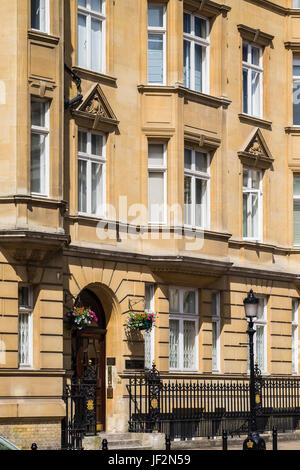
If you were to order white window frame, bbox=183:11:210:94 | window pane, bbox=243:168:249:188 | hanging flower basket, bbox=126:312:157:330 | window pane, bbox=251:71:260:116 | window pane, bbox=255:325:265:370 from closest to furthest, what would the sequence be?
hanging flower basket, bbox=126:312:157:330
white window frame, bbox=183:11:210:94
window pane, bbox=243:168:249:188
window pane, bbox=255:325:265:370
window pane, bbox=251:71:260:116

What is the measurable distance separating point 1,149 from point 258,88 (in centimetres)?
1289

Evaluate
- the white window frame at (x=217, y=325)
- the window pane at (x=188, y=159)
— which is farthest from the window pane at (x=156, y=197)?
the white window frame at (x=217, y=325)

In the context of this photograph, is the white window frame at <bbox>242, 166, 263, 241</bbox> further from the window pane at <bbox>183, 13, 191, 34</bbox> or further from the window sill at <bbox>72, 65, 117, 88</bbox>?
the window sill at <bbox>72, 65, 117, 88</bbox>

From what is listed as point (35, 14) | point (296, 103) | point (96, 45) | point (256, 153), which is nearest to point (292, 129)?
point (296, 103)

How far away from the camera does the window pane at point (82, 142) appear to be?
35.8 meters

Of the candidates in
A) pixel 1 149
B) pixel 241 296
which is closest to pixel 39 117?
pixel 1 149

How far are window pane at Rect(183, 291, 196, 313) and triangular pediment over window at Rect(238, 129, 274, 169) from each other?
4894 millimetres

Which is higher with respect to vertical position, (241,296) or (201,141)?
(201,141)

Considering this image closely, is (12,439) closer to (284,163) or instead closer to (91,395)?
(91,395)

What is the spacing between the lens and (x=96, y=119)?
35.9m

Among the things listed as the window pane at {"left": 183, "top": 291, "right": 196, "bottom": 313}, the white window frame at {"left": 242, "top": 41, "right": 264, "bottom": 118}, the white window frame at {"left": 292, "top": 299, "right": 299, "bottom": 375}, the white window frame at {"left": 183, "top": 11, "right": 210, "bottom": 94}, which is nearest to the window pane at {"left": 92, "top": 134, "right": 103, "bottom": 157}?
the white window frame at {"left": 183, "top": 11, "right": 210, "bottom": 94}

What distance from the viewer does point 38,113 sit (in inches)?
1326

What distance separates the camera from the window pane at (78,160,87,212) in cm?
3572

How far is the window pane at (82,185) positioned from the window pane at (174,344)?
500cm
